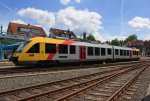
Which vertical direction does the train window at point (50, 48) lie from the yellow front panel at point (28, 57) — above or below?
above

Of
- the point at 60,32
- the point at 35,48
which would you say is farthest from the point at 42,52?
the point at 60,32

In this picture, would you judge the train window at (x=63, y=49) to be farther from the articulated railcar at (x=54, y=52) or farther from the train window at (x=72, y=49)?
the train window at (x=72, y=49)

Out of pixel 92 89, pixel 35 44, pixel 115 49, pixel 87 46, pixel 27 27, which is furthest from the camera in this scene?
pixel 27 27

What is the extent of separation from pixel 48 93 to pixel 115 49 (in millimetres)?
30741

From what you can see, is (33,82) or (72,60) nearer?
(33,82)

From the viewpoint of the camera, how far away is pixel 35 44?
20.9 m

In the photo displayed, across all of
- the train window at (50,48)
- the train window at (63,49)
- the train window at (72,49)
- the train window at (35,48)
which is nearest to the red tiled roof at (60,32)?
the train window at (72,49)

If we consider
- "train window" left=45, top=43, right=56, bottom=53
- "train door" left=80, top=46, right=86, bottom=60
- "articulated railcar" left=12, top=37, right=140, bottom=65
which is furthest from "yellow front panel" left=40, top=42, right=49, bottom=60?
"train door" left=80, top=46, right=86, bottom=60

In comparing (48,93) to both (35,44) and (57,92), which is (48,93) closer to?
(57,92)

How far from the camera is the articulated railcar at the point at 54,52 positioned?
20531 mm

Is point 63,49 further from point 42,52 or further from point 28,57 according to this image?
point 28,57

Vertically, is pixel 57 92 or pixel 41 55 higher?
pixel 41 55

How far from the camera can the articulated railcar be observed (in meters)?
20.5

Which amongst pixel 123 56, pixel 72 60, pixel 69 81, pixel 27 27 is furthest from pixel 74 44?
pixel 27 27
